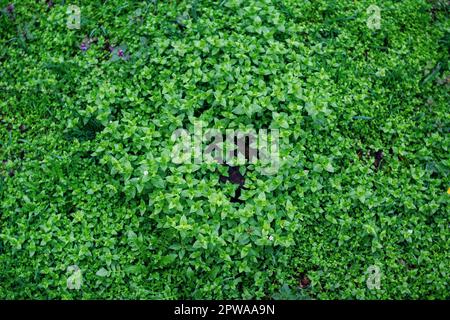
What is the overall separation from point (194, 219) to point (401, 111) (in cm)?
217

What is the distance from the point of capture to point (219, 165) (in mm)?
3732

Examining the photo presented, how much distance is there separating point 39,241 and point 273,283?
1.81 metres

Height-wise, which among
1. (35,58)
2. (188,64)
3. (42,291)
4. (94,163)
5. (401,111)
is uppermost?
(35,58)

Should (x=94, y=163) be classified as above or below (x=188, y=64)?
below

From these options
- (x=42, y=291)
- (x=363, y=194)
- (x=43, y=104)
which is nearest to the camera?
(x=42, y=291)

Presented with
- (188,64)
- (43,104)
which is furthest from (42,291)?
(188,64)

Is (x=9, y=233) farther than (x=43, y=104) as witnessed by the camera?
No

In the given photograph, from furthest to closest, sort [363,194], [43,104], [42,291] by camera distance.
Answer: [43,104] → [363,194] → [42,291]

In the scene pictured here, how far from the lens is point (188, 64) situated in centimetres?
404

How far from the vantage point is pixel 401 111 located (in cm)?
436

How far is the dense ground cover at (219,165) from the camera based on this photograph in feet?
11.8

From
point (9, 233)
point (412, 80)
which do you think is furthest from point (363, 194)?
point (9, 233)

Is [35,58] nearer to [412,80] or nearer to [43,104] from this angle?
[43,104]

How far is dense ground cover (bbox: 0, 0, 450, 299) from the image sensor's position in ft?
11.8
